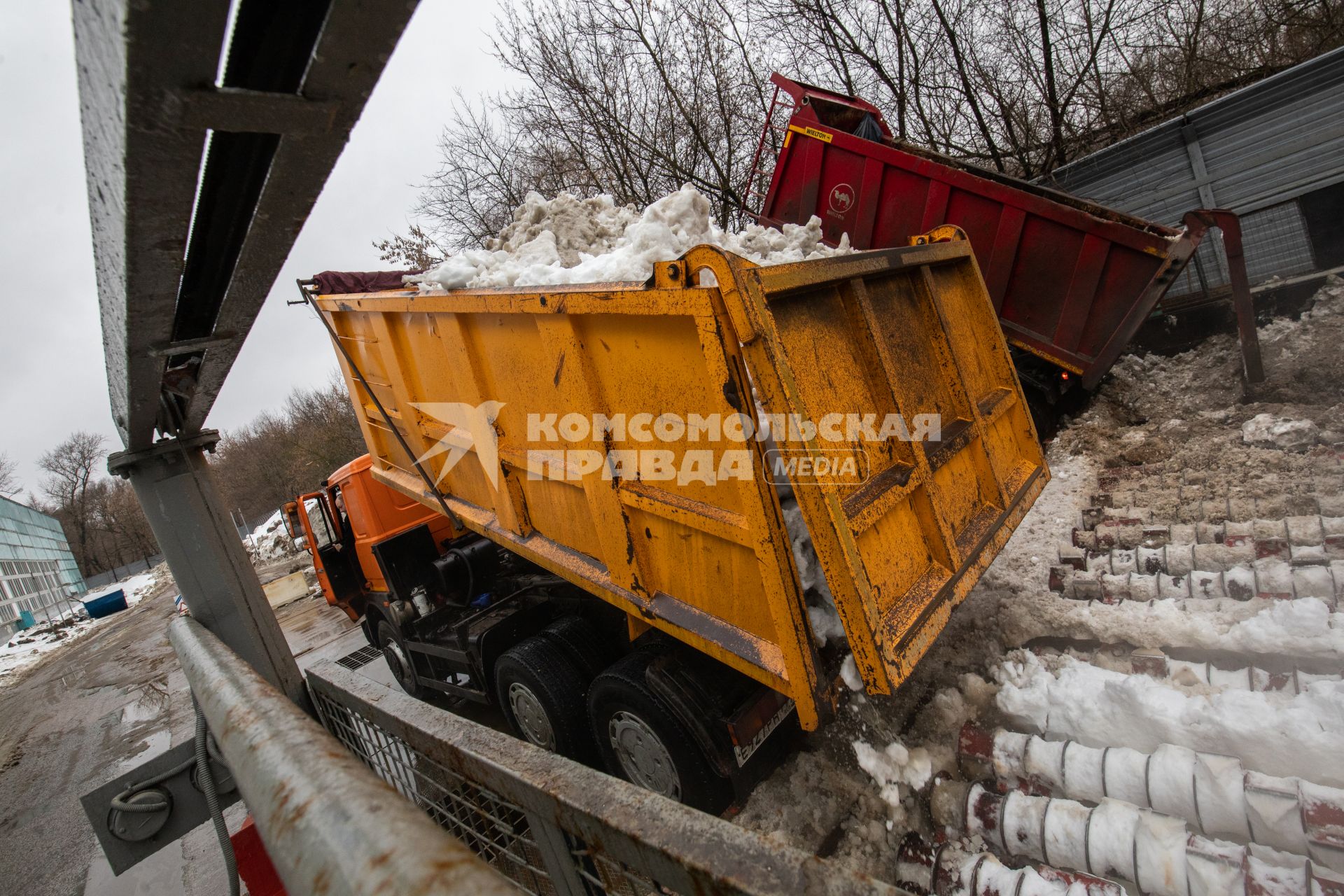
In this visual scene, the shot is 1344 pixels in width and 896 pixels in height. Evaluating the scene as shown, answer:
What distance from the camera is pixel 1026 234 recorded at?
503 cm

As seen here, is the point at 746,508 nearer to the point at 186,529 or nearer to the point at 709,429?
the point at 709,429

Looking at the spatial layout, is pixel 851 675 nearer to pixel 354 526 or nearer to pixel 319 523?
pixel 354 526

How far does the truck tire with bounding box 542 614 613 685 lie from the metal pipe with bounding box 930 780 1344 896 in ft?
5.81

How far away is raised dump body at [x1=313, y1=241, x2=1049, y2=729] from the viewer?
1970mm

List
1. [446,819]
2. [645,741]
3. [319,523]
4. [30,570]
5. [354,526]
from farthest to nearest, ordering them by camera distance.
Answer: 1. [30,570]
2. [319,523]
3. [354,526]
4. [645,741]
5. [446,819]

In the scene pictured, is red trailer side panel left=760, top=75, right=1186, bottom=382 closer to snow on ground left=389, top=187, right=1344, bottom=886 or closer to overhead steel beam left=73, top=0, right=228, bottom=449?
snow on ground left=389, top=187, right=1344, bottom=886

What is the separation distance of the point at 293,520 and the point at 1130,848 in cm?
662

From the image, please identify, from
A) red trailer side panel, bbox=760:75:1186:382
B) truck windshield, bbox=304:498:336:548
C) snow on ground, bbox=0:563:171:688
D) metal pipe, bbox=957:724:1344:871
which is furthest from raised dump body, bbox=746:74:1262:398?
snow on ground, bbox=0:563:171:688

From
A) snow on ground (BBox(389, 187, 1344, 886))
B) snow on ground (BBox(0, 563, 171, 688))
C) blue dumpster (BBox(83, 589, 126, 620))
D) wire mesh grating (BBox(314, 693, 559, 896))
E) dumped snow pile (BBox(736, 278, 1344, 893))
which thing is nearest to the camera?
wire mesh grating (BBox(314, 693, 559, 896))

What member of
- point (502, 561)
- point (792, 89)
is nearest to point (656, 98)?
point (792, 89)

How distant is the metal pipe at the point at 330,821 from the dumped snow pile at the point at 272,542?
17866 mm

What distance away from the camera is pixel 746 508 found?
2066 millimetres

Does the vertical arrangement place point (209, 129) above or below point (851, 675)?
above

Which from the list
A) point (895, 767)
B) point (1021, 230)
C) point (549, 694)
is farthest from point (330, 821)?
point (1021, 230)
